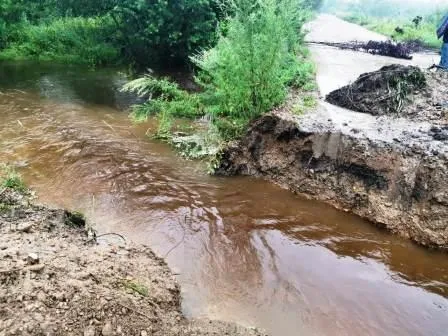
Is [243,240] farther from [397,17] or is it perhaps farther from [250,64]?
[397,17]

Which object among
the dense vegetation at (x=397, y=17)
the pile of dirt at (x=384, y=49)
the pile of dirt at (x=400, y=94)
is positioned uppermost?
the dense vegetation at (x=397, y=17)

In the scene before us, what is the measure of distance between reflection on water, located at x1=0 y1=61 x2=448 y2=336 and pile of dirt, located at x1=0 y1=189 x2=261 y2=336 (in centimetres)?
38

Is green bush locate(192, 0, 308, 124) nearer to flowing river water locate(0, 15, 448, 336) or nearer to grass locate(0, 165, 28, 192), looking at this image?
flowing river water locate(0, 15, 448, 336)

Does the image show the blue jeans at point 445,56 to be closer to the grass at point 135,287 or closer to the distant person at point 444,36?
the distant person at point 444,36

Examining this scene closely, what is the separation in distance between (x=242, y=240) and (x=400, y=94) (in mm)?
4341

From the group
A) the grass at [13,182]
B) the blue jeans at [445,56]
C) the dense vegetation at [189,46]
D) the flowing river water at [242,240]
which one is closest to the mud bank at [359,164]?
the flowing river water at [242,240]

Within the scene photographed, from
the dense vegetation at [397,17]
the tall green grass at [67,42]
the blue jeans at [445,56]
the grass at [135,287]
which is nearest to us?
the grass at [135,287]

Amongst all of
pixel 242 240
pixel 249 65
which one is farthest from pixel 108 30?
pixel 242 240

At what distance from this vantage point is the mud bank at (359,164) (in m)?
5.42

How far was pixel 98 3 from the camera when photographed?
13172mm

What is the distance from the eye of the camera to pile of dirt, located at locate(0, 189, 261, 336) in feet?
10.2

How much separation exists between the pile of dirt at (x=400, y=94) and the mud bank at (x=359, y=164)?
14.9 inches

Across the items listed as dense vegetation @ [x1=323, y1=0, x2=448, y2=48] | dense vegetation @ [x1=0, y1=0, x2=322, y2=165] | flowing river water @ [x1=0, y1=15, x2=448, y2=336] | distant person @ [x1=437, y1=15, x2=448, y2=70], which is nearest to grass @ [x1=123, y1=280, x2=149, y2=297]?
flowing river water @ [x1=0, y1=15, x2=448, y2=336]

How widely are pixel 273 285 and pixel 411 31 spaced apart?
25.5 metres
